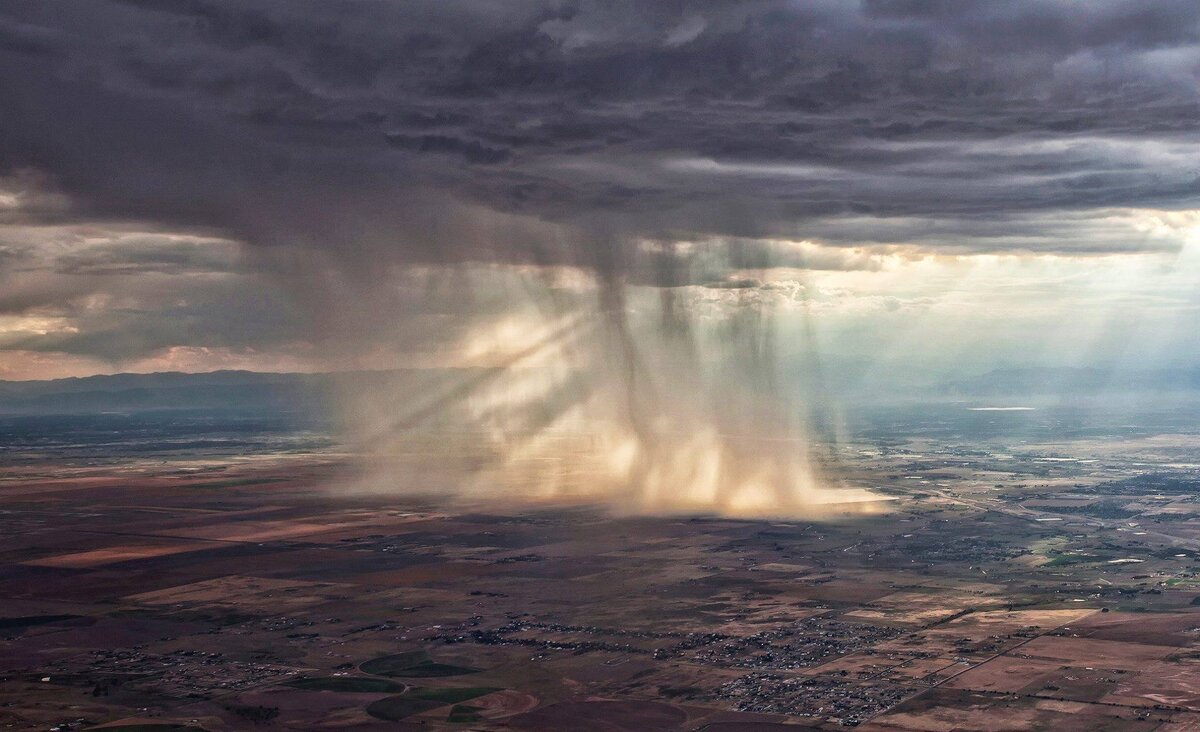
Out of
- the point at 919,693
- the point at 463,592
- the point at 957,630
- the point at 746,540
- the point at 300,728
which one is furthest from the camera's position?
the point at 746,540

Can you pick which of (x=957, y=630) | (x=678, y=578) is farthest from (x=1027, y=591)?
(x=678, y=578)

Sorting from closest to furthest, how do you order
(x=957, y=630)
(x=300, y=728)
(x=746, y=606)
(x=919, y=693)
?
(x=300, y=728)
(x=919, y=693)
(x=957, y=630)
(x=746, y=606)

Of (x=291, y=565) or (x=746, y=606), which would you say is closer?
(x=746, y=606)

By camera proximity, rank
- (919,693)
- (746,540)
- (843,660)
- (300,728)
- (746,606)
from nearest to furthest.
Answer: (300,728)
(919,693)
(843,660)
(746,606)
(746,540)

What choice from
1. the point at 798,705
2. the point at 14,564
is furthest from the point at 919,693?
the point at 14,564

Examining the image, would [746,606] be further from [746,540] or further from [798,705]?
[746,540]

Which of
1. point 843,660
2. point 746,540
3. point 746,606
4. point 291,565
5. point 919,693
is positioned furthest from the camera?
point 746,540

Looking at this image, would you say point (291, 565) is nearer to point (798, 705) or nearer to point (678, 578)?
point (678, 578)

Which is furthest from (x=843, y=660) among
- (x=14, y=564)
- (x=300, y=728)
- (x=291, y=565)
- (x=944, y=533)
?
(x=14, y=564)

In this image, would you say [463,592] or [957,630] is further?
[463,592]
